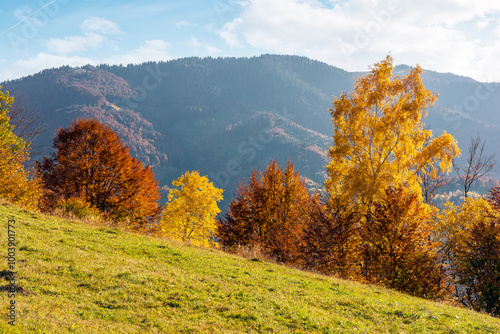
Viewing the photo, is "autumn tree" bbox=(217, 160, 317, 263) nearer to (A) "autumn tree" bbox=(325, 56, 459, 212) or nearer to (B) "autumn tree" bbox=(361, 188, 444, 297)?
(A) "autumn tree" bbox=(325, 56, 459, 212)

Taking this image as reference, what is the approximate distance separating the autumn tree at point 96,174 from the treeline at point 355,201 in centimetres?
10

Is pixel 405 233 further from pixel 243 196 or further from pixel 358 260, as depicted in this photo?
pixel 243 196

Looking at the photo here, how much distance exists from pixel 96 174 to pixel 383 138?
89.9 ft

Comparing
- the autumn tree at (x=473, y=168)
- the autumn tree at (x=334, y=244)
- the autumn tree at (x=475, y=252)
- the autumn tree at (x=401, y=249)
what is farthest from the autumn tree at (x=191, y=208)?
the autumn tree at (x=475, y=252)

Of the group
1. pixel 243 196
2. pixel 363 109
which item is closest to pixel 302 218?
pixel 243 196

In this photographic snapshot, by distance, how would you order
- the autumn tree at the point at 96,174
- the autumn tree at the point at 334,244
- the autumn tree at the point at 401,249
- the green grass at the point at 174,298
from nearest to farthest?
1. the green grass at the point at 174,298
2. the autumn tree at the point at 401,249
3. the autumn tree at the point at 334,244
4. the autumn tree at the point at 96,174

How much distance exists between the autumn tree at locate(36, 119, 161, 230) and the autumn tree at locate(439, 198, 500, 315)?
2698 cm

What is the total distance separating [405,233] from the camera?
64.8 feet

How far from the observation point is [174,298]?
9414mm

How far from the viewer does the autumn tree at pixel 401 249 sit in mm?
19109

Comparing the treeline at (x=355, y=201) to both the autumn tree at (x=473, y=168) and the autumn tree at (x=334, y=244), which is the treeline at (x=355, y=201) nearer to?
the autumn tree at (x=334, y=244)

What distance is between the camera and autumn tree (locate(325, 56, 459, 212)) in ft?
81.9

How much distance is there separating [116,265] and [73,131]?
2606cm

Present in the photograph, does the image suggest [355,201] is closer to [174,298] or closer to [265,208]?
[265,208]
